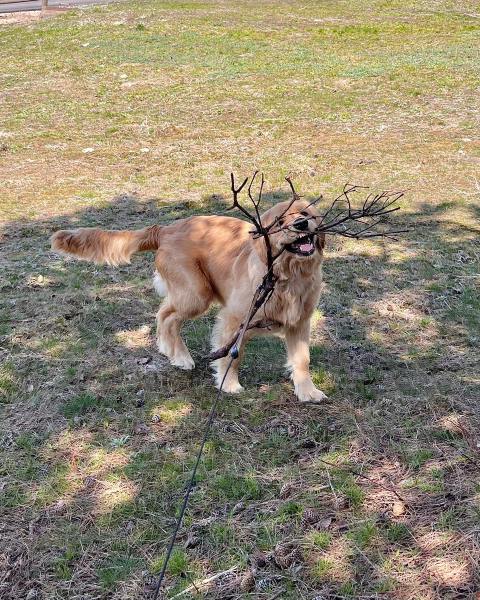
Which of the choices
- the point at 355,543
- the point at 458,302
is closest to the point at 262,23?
the point at 458,302

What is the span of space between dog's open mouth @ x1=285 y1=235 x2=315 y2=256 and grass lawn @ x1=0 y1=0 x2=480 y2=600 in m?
1.08

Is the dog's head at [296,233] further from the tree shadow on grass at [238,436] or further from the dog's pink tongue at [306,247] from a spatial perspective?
the tree shadow on grass at [238,436]

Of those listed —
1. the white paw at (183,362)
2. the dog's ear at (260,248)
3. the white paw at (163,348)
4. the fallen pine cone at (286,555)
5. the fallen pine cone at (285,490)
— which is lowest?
the white paw at (183,362)

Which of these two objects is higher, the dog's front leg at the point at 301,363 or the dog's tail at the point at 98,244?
the dog's tail at the point at 98,244

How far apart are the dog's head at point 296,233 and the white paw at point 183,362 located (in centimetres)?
131

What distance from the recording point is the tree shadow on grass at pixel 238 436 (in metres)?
3.26

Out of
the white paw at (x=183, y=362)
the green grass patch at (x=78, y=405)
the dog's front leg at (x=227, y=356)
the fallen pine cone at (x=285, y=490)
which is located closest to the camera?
the fallen pine cone at (x=285, y=490)

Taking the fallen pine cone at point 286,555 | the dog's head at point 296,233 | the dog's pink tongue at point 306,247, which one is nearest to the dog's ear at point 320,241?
the dog's head at point 296,233

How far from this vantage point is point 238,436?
4160mm

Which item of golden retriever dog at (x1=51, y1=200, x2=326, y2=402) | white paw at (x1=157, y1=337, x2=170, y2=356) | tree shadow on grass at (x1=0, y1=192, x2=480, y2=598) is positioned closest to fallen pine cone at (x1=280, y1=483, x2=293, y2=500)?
tree shadow on grass at (x1=0, y1=192, x2=480, y2=598)

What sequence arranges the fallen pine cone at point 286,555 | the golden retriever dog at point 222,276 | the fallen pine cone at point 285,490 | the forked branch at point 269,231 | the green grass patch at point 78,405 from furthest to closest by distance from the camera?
the green grass patch at point 78,405, the golden retriever dog at point 222,276, the fallen pine cone at point 285,490, the fallen pine cone at point 286,555, the forked branch at point 269,231

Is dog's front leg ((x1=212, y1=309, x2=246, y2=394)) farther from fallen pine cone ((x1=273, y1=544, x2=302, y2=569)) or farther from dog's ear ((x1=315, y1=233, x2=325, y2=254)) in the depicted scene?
fallen pine cone ((x1=273, y1=544, x2=302, y2=569))

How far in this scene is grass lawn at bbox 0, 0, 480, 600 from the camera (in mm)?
3240

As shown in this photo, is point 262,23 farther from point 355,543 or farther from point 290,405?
point 355,543
